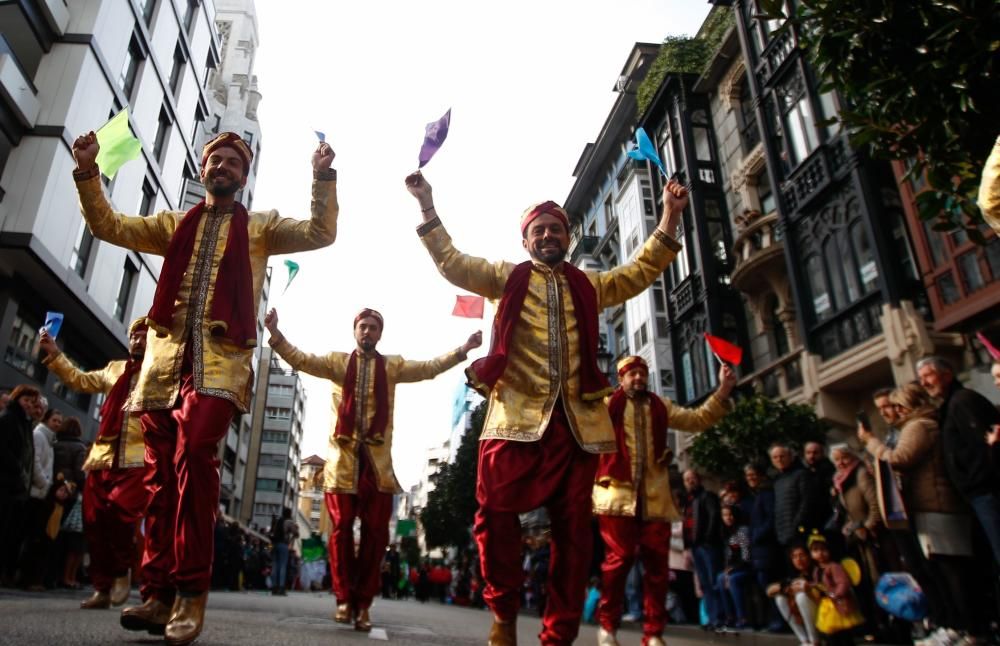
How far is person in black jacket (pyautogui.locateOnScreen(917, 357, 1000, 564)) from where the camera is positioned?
4891mm

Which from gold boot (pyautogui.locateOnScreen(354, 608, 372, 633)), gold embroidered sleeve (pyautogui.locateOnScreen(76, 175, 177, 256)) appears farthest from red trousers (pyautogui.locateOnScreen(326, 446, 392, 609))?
gold embroidered sleeve (pyautogui.locateOnScreen(76, 175, 177, 256))

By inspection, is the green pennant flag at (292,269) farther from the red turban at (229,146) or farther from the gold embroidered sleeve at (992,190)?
the gold embroidered sleeve at (992,190)

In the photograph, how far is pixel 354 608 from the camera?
237 inches

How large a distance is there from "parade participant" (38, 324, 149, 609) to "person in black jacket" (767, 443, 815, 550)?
5721mm

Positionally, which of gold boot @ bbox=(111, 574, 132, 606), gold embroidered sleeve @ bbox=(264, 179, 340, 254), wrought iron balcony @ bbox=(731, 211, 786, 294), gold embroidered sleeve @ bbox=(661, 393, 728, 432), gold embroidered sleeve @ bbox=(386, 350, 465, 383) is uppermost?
wrought iron balcony @ bbox=(731, 211, 786, 294)

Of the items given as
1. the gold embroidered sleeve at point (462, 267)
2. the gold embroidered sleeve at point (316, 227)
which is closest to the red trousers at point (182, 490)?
the gold embroidered sleeve at point (316, 227)

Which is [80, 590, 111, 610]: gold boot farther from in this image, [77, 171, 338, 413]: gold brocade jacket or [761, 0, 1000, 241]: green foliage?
[761, 0, 1000, 241]: green foliage

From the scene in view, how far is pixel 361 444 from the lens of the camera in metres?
6.60

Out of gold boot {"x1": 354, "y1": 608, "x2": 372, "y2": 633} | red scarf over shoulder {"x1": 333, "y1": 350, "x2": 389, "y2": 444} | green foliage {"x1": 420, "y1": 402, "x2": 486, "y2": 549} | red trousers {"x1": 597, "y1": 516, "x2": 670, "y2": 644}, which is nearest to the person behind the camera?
Result: red trousers {"x1": 597, "y1": 516, "x2": 670, "y2": 644}

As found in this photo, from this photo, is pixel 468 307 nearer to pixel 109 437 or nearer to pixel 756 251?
pixel 109 437

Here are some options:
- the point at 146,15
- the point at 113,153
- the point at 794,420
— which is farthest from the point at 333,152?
the point at 146,15

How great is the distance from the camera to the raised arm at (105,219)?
3.83m

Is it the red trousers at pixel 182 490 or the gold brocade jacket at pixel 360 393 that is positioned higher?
the gold brocade jacket at pixel 360 393

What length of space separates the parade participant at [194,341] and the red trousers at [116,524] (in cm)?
228
